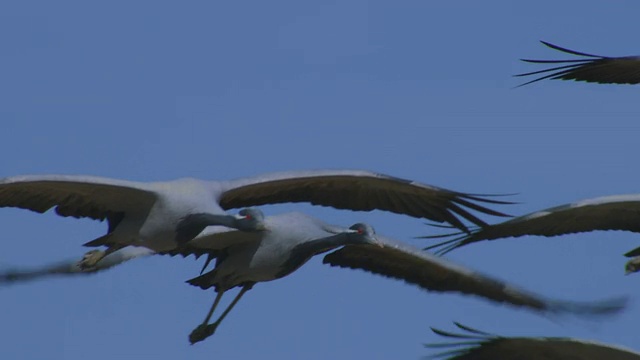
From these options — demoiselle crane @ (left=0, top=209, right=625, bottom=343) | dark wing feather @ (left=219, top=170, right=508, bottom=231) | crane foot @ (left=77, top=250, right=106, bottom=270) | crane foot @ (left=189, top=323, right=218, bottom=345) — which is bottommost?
crane foot @ (left=189, top=323, right=218, bottom=345)

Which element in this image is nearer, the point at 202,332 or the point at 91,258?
the point at 91,258

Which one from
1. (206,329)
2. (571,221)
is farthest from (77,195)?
(571,221)

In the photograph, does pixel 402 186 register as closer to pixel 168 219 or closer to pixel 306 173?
pixel 306 173

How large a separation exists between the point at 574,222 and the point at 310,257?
3.12 metres

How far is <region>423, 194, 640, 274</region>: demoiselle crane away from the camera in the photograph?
1970 cm

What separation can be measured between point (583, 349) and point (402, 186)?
2.49 m

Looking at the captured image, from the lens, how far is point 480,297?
784 inches

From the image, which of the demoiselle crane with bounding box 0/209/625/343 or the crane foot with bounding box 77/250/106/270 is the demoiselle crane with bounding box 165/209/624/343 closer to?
the demoiselle crane with bounding box 0/209/625/343

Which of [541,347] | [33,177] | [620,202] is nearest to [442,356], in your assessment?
[541,347]

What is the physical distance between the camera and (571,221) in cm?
2039

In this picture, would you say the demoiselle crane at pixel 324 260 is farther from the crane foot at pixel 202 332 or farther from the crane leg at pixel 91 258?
the crane leg at pixel 91 258

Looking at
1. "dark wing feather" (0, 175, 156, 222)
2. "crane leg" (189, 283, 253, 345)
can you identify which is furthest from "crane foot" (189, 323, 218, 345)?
"dark wing feather" (0, 175, 156, 222)

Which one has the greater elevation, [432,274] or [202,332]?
[432,274]

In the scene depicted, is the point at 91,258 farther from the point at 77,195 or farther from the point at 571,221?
the point at 571,221
